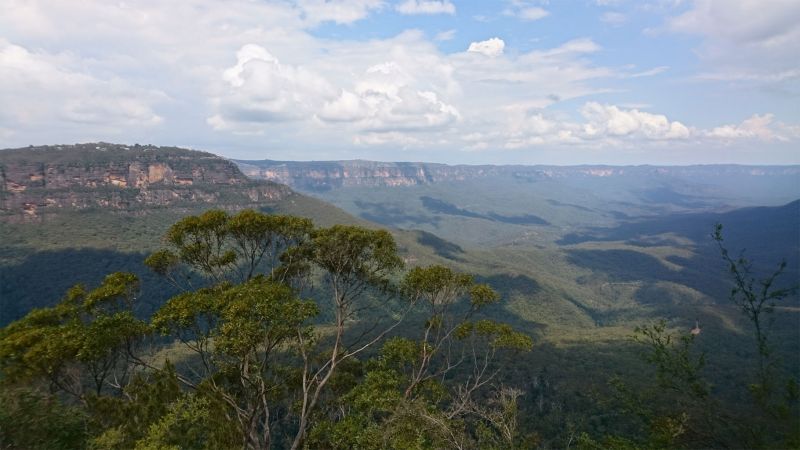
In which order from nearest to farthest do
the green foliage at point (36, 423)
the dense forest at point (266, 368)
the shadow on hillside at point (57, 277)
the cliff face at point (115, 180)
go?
the dense forest at point (266, 368) → the green foliage at point (36, 423) → the shadow on hillside at point (57, 277) → the cliff face at point (115, 180)

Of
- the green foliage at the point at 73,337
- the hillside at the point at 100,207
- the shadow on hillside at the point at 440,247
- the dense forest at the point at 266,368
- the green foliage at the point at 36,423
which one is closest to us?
the dense forest at the point at 266,368

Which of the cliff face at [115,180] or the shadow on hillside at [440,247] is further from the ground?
the cliff face at [115,180]

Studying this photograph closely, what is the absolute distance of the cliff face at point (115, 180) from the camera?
359 feet

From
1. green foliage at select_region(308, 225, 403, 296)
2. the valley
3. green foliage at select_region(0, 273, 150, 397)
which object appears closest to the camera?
green foliage at select_region(0, 273, 150, 397)

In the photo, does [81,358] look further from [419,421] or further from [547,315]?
[547,315]

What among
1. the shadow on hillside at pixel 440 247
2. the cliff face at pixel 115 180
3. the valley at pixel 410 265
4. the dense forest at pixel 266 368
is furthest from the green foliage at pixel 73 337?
the shadow on hillside at pixel 440 247

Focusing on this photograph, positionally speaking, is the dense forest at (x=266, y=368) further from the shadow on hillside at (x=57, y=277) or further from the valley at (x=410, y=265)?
the shadow on hillside at (x=57, y=277)

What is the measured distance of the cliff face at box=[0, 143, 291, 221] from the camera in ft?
359

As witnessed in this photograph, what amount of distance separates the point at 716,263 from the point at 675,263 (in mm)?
17449

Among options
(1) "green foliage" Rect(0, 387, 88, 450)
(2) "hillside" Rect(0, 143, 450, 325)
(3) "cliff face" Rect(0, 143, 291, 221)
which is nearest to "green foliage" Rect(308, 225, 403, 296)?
(1) "green foliage" Rect(0, 387, 88, 450)

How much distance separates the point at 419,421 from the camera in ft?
49.8

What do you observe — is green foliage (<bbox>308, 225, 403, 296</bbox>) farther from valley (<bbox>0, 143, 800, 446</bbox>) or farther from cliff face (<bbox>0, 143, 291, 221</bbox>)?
cliff face (<bbox>0, 143, 291, 221</bbox>)

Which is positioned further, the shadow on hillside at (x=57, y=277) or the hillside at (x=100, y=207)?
the hillside at (x=100, y=207)

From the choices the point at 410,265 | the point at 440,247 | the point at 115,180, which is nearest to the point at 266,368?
the point at 410,265
